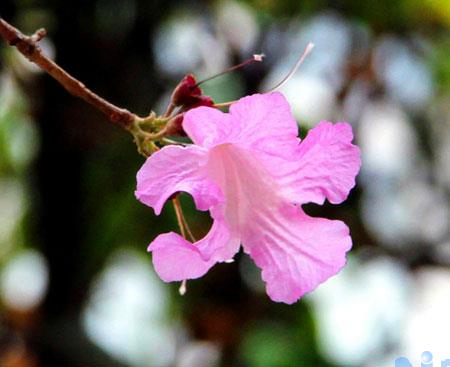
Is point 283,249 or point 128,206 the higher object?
point 283,249

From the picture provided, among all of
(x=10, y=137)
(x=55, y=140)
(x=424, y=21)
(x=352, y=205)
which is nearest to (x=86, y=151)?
(x=55, y=140)

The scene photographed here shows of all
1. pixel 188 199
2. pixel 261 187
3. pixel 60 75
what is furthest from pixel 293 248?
pixel 188 199

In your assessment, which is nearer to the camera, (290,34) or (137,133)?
(137,133)

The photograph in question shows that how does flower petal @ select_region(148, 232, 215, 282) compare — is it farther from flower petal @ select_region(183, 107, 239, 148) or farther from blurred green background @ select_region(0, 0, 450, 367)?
blurred green background @ select_region(0, 0, 450, 367)

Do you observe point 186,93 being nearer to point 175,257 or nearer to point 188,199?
→ point 175,257

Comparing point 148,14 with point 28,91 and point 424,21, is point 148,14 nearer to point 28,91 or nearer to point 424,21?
point 28,91

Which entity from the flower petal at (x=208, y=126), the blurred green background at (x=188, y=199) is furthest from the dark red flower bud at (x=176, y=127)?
the blurred green background at (x=188, y=199)

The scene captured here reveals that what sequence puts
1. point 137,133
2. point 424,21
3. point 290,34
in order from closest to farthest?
point 137,133
point 290,34
point 424,21
